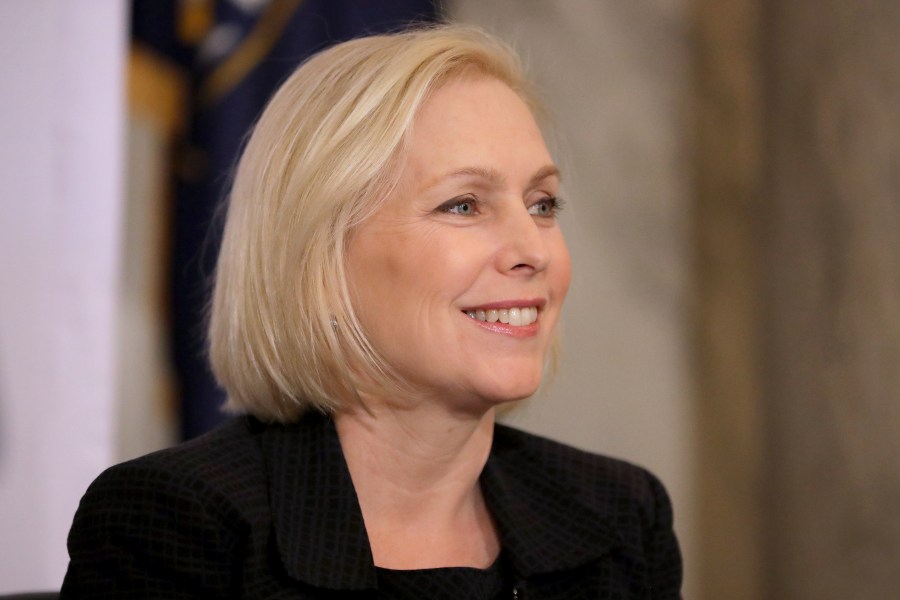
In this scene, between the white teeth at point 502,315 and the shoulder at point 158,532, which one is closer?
the shoulder at point 158,532

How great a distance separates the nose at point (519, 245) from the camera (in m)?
1.48

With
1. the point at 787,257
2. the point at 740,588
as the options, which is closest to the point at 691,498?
the point at 740,588

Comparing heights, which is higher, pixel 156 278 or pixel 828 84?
pixel 828 84

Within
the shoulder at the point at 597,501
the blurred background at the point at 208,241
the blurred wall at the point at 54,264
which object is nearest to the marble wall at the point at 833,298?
the blurred background at the point at 208,241

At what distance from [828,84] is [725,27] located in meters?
0.67

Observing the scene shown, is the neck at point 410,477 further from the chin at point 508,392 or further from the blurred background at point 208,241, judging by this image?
the blurred background at point 208,241

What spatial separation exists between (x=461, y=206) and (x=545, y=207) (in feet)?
0.61

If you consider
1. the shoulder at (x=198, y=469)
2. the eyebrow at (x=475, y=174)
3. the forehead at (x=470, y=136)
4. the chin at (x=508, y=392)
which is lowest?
the shoulder at (x=198, y=469)

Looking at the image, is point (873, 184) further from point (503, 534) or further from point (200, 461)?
point (200, 461)

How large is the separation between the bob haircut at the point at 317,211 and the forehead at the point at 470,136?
0.02 m

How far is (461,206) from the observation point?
1514 mm

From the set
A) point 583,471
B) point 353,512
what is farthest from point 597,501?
point 353,512

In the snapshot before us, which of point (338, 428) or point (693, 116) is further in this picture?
point (693, 116)

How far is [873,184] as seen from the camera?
2383 millimetres
